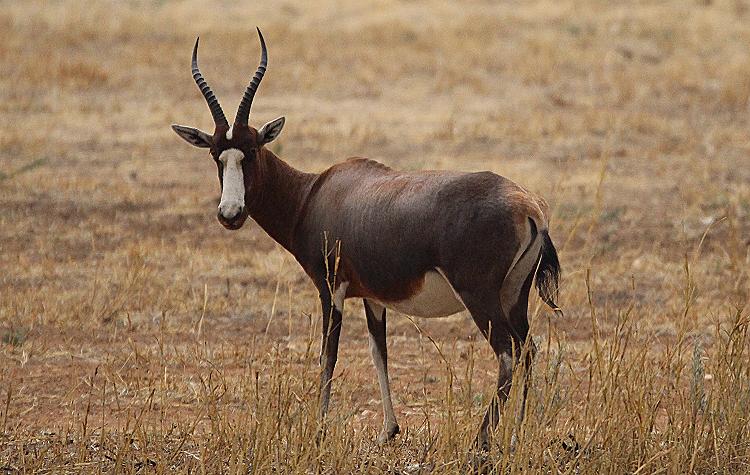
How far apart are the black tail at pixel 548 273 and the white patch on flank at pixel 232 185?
1634mm

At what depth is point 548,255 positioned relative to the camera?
22.5ft

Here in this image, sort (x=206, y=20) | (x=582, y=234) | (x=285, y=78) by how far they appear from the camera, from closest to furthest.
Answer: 1. (x=582, y=234)
2. (x=285, y=78)
3. (x=206, y=20)

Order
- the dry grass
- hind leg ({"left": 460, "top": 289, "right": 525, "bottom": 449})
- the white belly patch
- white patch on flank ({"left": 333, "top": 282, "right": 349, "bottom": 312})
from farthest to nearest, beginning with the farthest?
white patch on flank ({"left": 333, "top": 282, "right": 349, "bottom": 312}) → the white belly patch → hind leg ({"left": 460, "top": 289, "right": 525, "bottom": 449}) → the dry grass

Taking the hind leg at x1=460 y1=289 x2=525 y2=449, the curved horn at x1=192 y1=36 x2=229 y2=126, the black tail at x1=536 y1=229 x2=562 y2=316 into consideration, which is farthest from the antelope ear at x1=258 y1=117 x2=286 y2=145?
the black tail at x1=536 y1=229 x2=562 y2=316

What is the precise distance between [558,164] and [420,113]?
384 centimetres

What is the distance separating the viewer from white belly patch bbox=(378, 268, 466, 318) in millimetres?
7043

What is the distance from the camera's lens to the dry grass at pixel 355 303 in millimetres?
6500

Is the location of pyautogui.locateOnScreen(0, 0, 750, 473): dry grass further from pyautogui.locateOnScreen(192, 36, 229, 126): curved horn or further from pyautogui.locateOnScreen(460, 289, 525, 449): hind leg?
pyautogui.locateOnScreen(192, 36, 229, 126): curved horn

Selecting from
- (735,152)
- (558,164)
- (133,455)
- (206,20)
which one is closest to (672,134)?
(735,152)

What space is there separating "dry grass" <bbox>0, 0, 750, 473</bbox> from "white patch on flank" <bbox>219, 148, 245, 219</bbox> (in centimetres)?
55

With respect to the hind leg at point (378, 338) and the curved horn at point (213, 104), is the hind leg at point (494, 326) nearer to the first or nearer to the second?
the hind leg at point (378, 338)

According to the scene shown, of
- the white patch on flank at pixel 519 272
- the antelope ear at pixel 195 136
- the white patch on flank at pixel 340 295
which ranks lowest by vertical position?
the white patch on flank at pixel 340 295

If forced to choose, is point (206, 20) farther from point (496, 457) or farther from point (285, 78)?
point (496, 457)

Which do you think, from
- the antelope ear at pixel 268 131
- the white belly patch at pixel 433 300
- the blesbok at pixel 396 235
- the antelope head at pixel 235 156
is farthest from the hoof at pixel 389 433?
the antelope ear at pixel 268 131
